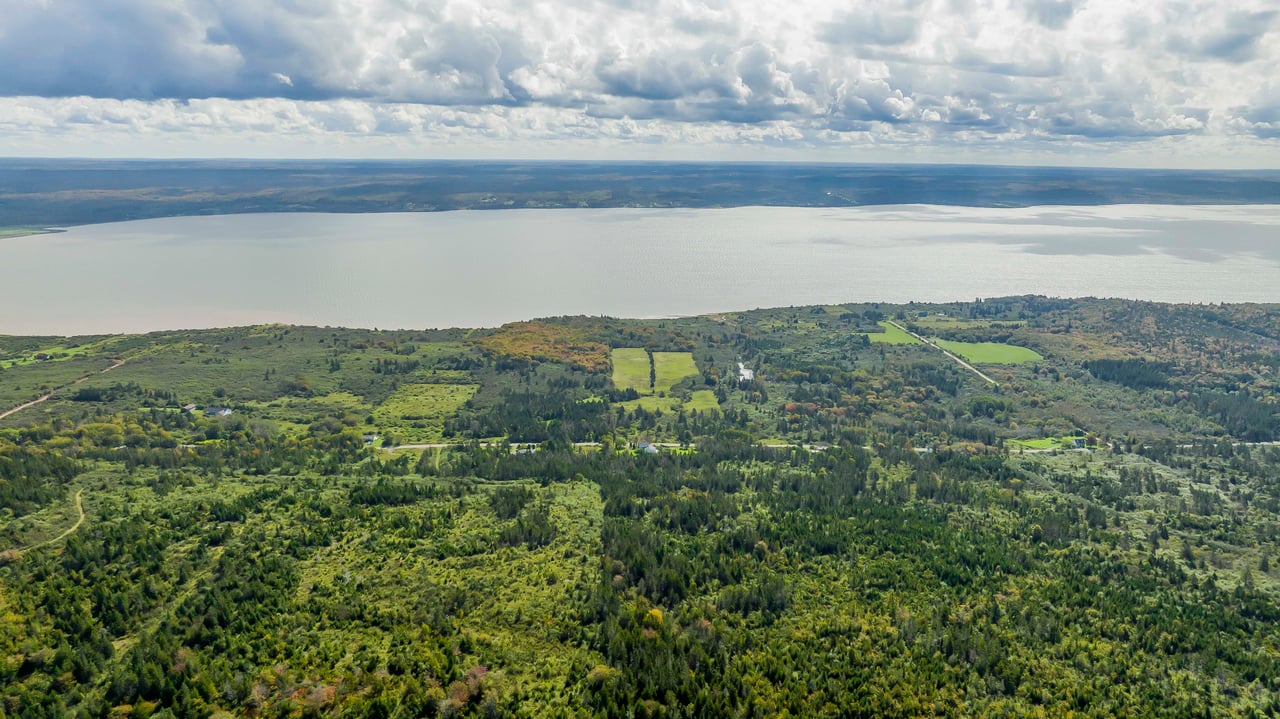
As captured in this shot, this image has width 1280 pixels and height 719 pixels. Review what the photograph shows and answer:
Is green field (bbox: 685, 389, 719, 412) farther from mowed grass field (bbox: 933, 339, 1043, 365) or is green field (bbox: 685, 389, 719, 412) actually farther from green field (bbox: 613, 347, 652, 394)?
mowed grass field (bbox: 933, 339, 1043, 365)

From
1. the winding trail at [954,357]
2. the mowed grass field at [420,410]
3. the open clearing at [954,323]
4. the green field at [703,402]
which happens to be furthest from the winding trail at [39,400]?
Answer: the open clearing at [954,323]

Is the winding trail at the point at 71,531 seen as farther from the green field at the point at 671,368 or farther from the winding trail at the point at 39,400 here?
the green field at the point at 671,368

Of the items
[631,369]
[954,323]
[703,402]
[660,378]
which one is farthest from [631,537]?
[954,323]

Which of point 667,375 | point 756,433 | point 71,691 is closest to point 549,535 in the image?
point 71,691

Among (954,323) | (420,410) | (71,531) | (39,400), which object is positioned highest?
(71,531)

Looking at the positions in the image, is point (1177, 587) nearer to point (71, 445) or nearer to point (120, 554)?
point (120, 554)

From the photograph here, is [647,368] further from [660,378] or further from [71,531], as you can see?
[71,531]
